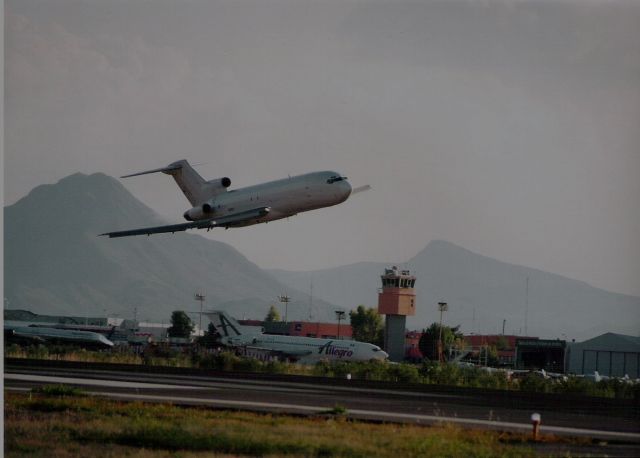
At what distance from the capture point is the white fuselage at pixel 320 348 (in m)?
105

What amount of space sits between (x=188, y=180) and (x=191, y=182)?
306 mm

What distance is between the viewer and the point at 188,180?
71.6 m

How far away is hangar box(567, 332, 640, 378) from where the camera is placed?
124 m

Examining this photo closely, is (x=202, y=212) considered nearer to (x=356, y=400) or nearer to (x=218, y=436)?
(x=356, y=400)

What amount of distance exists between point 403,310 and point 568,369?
30644 millimetres

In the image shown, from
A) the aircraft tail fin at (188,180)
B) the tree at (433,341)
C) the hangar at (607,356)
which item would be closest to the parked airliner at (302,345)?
the hangar at (607,356)

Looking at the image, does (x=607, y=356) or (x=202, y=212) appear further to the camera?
(x=607, y=356)

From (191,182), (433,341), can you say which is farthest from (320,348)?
(433,341)

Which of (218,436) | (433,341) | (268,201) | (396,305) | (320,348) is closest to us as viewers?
(218,436)

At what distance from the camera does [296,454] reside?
26.0 m

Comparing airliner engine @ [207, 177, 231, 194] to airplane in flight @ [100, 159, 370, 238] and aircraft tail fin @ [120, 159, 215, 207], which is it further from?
airplane in flight @ [100, 159, 370, 238]

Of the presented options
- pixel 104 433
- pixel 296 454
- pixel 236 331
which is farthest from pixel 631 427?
pixel 236 331

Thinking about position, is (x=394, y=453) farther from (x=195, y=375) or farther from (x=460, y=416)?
(x=195, y=375)

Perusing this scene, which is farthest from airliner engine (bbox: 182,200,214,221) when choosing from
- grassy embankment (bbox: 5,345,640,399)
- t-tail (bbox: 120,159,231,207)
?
grassy embankment (bbox: 5,345,640,399)
